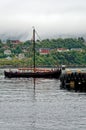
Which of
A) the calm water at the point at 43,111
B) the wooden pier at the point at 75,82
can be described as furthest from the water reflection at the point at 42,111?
the wooden pier at the point at 75,82

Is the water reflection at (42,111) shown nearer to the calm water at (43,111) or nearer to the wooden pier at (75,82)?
the calm water at (43,111)

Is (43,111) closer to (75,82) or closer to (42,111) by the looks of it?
(42,111)

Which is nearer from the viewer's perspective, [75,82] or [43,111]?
[43,111]

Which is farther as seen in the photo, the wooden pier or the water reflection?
the wooden pier

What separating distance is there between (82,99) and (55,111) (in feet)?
61.4

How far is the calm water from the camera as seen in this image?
7658cm

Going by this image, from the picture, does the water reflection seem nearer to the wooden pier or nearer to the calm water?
the calm water

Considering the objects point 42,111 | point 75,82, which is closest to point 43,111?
point 42,111

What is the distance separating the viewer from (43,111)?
89812 millimetres

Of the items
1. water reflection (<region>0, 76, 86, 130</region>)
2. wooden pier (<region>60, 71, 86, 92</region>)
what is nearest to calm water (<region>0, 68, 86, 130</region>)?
water reflection (<region>0, 76, 86, 130</region>)

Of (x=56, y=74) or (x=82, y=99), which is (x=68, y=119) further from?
(x=56, y=74)

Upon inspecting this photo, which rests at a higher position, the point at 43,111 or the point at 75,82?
the point at 43,111

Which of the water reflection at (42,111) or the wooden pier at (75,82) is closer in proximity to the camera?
the water reflection at (42,111)

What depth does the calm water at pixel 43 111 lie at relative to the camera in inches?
3015
